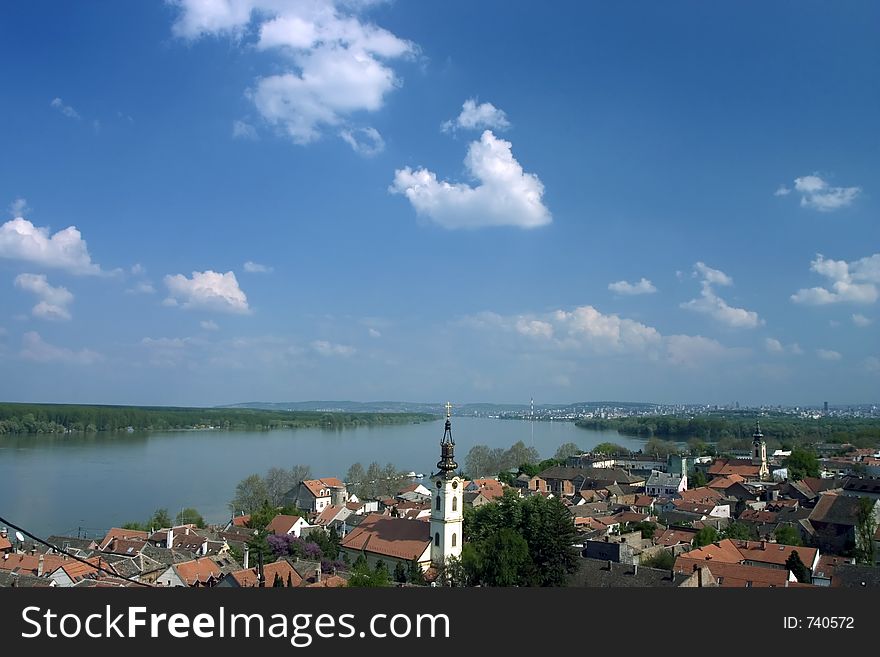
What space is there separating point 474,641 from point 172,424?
293 feet

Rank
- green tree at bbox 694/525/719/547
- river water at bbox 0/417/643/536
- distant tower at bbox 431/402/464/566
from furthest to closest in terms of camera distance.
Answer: river water at bbox 0/417/643/536
green tree at bbox 694/525/719/547
distant tower at bbox 431/402/464/566

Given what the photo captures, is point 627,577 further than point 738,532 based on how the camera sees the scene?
No

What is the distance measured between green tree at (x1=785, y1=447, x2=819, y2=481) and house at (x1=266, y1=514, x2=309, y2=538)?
24073mm

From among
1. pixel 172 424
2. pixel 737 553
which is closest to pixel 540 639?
pixel 737 553

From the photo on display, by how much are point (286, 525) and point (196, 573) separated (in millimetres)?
7468

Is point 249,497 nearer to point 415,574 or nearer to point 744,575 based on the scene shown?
point 415,574

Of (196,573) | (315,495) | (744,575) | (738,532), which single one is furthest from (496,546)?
(315,495)

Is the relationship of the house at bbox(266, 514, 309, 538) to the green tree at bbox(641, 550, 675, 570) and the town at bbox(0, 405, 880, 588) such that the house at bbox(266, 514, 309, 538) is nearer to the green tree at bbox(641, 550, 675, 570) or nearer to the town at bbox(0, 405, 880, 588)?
the town at bbox(0, 405, 880, 588)

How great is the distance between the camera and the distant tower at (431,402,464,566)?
16.6 m

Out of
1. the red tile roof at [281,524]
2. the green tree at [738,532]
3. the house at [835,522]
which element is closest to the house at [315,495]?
the red tile roof at [281,524]

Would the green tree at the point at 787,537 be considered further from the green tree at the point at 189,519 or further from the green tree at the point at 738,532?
the green tree at the point at 189,519

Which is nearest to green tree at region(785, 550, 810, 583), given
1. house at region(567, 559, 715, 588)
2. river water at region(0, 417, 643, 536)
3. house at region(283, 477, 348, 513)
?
house at region(567, 559, 715, 588)

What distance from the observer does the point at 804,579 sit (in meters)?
15.3

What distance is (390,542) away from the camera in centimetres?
1800
